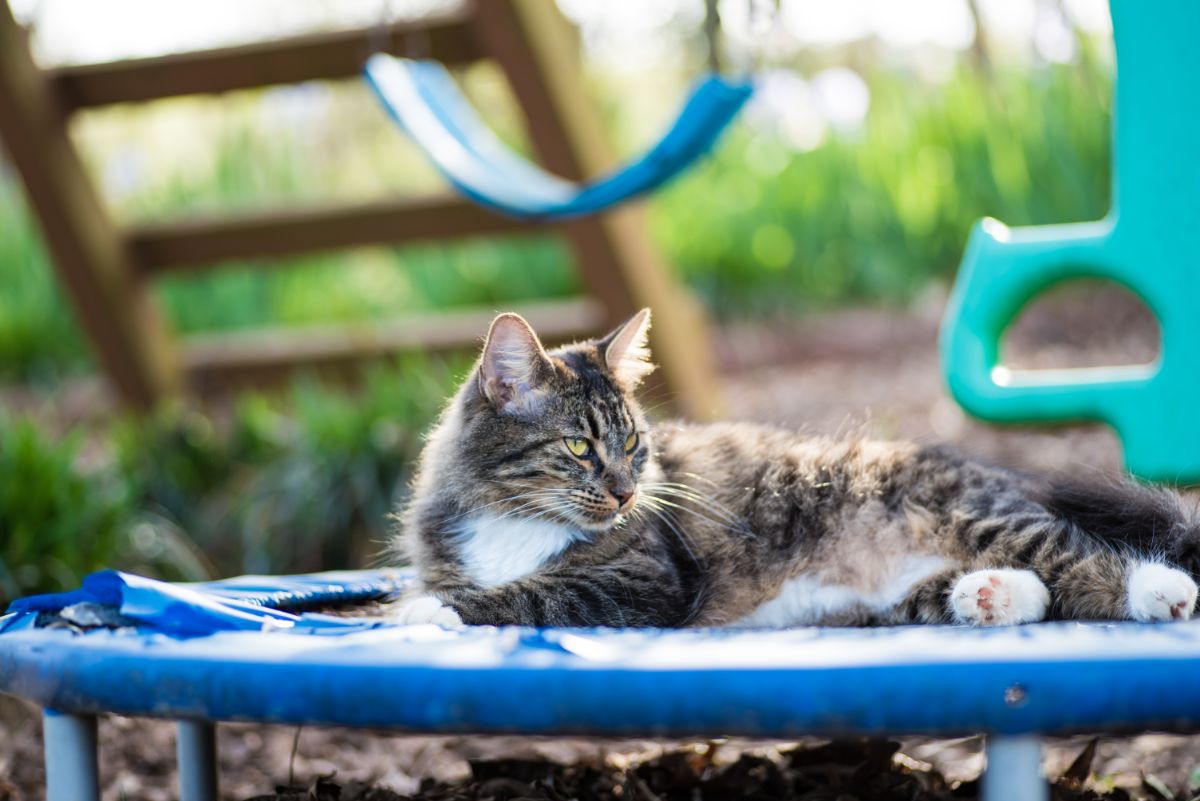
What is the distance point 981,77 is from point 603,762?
4.33 metres

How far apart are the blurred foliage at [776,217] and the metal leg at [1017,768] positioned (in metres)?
3.86

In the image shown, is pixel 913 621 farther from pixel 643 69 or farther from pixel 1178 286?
pixel 643 69

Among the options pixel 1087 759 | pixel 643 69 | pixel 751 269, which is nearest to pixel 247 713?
pixel 1087 759

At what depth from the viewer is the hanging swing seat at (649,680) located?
129 centimetres

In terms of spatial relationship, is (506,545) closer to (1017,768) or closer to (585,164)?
(1017,768)

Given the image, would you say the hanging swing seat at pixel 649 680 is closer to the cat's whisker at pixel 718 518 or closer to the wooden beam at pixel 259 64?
the cat's whisker at pixel 718 518

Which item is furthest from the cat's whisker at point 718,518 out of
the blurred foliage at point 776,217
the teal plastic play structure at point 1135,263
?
the blurred foliage at point 776,217

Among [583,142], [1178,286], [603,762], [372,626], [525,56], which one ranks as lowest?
[603,762]

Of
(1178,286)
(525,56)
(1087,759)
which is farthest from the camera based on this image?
(525,56)

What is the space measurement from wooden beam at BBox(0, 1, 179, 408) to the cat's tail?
351cm

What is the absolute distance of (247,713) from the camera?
55.8 inches

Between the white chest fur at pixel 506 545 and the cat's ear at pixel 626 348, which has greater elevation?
the cat's ear at pixel 626 348

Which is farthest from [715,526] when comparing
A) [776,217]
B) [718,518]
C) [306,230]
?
[776,217]

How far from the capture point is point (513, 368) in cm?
203
